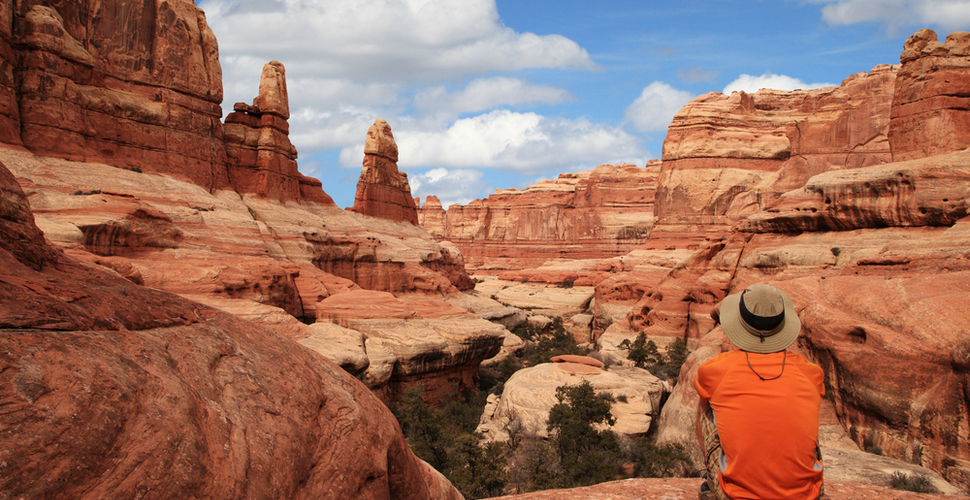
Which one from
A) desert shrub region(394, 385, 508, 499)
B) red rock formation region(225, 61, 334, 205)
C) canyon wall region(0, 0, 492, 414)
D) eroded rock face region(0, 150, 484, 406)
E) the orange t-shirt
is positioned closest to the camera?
the orange t-shirt

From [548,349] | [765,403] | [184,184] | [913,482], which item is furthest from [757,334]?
[184,184]

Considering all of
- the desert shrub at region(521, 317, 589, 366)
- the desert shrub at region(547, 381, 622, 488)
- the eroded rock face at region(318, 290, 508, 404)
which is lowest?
the desert shrub at region(521, 317, 589, 366)

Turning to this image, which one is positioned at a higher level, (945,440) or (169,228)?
(169,228)

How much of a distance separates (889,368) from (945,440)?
146cm

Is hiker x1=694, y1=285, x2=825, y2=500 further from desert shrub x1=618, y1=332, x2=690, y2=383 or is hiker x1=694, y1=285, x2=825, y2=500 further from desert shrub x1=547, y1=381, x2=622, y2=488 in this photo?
desert shrub x1=618, y1=332, x2=690, y2=383

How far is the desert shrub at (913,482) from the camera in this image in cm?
704

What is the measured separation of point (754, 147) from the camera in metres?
45.7

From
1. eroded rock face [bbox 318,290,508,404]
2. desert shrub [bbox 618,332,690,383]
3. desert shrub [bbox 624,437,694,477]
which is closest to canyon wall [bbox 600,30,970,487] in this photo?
desert shrub [bbox 624,437,694,477]

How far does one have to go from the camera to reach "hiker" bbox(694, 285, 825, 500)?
2.80 meters

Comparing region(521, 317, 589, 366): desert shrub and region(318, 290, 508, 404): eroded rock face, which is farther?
region(521, 317, 589, 366): desert shrub

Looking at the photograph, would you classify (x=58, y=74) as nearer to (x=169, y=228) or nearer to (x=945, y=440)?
(x=169, y=228)

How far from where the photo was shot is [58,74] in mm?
21281

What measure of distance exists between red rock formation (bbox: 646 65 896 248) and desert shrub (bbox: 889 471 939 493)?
1535 inches

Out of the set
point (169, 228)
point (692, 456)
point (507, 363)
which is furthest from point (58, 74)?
point (692, 456)
